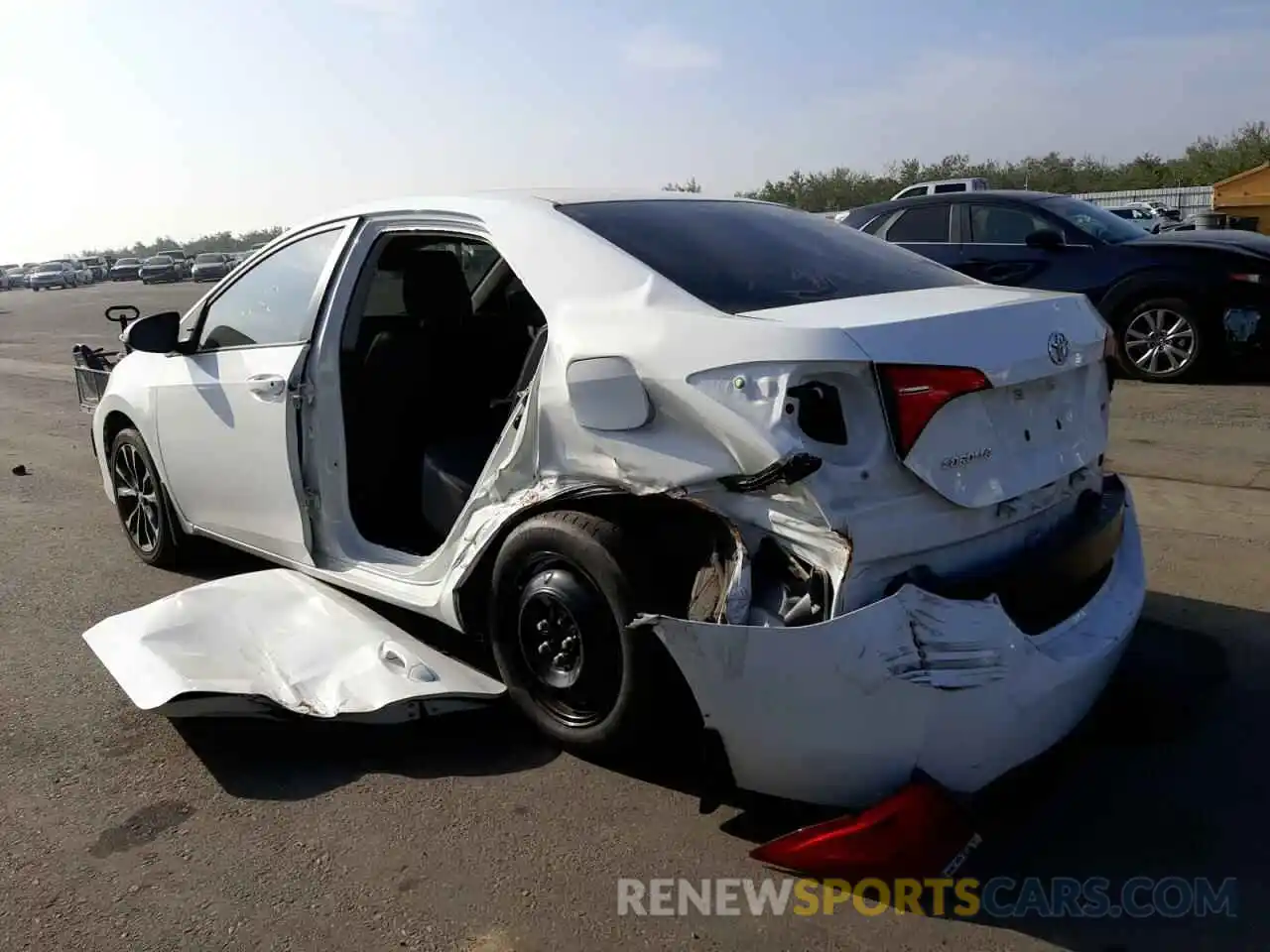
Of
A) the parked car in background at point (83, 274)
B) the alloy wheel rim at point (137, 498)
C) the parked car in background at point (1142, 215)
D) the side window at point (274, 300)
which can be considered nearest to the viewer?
the side window at point (274, 300)

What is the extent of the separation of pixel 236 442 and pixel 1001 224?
7.87 metres

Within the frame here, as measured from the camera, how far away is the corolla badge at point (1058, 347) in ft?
9.63

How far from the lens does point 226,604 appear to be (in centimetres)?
419

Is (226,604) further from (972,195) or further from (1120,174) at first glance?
(1120,174)

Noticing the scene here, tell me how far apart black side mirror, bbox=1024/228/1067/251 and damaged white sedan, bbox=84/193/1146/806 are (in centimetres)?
639

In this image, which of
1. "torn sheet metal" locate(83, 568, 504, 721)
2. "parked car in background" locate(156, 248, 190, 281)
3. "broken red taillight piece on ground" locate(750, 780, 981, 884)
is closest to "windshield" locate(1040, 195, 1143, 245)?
"torn sheet metal" locate(83, 568, 504, 721)

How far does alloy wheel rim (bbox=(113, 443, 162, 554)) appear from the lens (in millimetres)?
5359

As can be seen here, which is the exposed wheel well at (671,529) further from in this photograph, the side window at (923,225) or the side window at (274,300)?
the side window at (923,225)

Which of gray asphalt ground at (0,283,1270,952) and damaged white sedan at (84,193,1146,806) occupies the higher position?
damaged white sedan at (84,193,1146,806)

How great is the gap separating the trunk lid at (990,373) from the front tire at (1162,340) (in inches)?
264

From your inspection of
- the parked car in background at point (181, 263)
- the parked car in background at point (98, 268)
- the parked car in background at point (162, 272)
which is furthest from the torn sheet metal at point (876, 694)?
the parked car in background at point (98, 268)

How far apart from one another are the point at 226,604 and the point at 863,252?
104 inches

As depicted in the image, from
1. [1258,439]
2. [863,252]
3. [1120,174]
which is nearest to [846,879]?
[863,252]

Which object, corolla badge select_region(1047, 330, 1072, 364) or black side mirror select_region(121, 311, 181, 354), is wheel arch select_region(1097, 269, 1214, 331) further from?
black side mirror select_region(121, 311, 181, 354)
